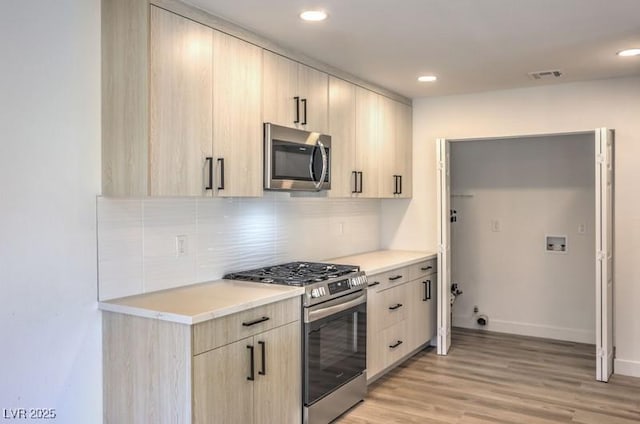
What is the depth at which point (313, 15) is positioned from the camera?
2.75m

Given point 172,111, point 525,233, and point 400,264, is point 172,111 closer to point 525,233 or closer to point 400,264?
point 400,264

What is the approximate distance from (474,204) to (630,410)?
2.63 m

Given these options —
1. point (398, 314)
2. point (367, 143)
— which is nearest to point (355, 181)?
point (367, 143)

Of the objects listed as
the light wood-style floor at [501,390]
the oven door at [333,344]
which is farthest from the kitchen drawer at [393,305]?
the light wood-style floor at [501,390]

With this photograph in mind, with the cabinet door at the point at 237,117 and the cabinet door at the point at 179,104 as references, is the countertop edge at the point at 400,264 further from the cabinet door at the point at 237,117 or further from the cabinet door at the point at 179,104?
the cabinet door at the point at 179,104

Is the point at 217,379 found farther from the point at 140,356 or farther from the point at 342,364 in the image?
the point at 342,364

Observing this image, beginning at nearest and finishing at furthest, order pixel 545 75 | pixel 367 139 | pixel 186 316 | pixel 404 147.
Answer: pixel 186 316
pixel 545 75
pixel 367 139
pixel 404 147

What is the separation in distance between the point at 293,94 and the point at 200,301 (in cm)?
152

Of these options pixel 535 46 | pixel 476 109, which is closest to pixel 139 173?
pixel 535 46

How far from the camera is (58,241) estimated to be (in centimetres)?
234

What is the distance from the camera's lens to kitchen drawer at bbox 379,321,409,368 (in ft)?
13.1

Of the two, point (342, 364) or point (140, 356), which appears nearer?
point (140, 356)

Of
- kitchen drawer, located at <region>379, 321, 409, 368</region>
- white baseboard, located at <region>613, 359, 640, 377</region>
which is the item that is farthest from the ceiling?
white baseboard, located at <region>613, 359, 640, 377</region>

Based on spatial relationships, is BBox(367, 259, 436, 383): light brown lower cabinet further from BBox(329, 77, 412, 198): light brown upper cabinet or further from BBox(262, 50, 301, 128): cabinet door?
BBox(262, 50, 301, 128): cabinet door
